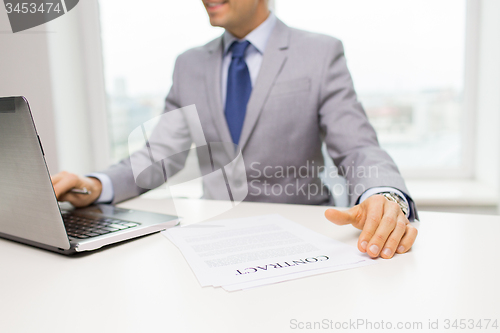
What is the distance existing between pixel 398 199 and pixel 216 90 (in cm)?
71

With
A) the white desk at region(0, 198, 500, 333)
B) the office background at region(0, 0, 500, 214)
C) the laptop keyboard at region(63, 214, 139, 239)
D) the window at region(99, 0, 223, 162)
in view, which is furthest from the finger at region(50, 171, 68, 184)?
the window at region(99, 0, 223, 162)

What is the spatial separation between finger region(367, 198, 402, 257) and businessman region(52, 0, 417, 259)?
16.8 inches

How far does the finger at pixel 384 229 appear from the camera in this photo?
54cm

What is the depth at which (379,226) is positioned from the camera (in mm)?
578

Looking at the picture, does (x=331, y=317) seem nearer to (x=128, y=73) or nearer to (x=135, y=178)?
(x=135, y=178)

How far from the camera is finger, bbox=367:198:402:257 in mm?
540

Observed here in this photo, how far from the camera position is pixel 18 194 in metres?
0.58

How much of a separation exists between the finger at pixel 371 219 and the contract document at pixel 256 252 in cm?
2

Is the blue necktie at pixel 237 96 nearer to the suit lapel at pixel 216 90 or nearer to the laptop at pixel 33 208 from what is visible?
the suit lapel at pixel 216 90

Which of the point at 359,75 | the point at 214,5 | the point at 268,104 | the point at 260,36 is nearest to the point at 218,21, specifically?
the point at 214,5

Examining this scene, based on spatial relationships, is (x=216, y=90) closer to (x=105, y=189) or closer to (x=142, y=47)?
(x=105, y=189)

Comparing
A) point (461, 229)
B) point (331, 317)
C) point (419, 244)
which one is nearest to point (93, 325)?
point (331, 317)

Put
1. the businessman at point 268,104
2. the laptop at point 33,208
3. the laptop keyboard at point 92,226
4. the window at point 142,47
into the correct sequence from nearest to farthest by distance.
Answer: the laptop at point 33,208 → the laptop keyboard at point 92,226 → the businessman at point 268,104 → the window at point 142,47

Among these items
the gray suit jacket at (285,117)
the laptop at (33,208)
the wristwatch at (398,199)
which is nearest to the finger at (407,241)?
the wristwatch at (398,199)
